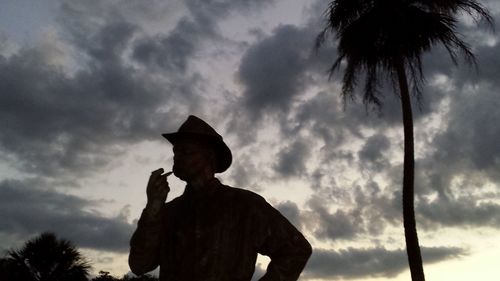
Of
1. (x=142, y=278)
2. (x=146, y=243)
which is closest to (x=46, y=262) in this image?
(x=142, y=278)

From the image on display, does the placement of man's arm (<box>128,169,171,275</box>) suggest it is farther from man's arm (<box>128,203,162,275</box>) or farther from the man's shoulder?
Answer: the man's shoulder

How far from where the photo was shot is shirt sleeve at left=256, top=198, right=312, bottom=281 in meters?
4.68

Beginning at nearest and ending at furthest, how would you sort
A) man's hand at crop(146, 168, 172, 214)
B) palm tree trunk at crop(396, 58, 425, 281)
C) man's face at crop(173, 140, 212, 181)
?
man's hand at crop(146, 168, 172, 214) < man's face at crop(173, 140, 212, 181) < palm tree trunk at crop(396, 58, 425, 281)

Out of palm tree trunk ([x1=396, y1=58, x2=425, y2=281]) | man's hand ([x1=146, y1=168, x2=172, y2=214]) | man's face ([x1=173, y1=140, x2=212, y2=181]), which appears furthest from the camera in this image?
palm tree trunk ([x1=396, y1=58, x2=425, y2=281])

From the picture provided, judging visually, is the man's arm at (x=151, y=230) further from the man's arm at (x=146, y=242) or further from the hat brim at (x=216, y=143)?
the hat brim at (x=216, y=143)

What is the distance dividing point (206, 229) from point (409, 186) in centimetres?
1496

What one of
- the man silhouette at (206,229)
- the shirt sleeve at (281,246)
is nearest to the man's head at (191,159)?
the man silhouette at (206,229)

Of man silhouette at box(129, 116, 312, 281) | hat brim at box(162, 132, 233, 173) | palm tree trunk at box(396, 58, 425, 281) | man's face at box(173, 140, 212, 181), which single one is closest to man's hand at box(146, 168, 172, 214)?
man silhouette at box(129, 116, 312, 281)

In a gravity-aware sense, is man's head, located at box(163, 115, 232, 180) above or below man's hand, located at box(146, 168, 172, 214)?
above

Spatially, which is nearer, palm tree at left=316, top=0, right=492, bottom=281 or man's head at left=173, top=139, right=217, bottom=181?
man's head at left=173, top=139, right=217, bottom=181

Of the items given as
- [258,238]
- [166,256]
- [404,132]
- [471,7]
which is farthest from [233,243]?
[471,7]

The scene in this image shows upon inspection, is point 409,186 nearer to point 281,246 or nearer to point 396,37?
point 396,37

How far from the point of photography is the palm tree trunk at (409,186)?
17.7 m

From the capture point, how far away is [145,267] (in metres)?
4.94
